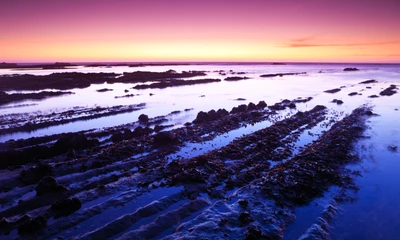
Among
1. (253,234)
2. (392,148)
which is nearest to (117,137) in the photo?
(253,234)

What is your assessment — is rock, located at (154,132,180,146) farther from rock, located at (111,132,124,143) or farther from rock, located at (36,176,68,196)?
rock, located at (36,176,68,196)

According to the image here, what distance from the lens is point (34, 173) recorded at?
11.7 metres

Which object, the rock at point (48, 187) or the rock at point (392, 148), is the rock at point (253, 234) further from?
the rock at point (392, 148)

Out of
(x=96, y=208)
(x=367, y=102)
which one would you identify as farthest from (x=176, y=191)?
(x=367, y=102)

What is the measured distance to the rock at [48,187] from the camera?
10.2 m

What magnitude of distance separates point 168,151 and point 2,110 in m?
20.1

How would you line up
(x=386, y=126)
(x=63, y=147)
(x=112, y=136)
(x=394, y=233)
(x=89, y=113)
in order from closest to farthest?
(x=394, y=233)
(x=63, y=147)
(x=112, y=136)
(x=386, y=126)
(x=89, y=113)

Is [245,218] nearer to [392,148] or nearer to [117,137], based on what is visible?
[117,137]

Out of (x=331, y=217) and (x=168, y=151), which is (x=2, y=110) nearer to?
(x=168, y=151)

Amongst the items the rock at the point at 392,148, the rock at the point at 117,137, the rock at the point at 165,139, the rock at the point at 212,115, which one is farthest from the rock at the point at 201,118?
the rock at the point at 392,148

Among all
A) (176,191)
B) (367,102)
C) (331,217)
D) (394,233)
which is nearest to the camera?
(394,233)

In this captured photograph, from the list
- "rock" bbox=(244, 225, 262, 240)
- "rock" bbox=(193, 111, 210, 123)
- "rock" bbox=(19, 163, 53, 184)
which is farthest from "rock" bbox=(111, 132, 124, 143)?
"rock" bbox=(244, 225, 262, 240)

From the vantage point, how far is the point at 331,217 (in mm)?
9188

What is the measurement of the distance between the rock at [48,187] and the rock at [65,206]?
132cm
